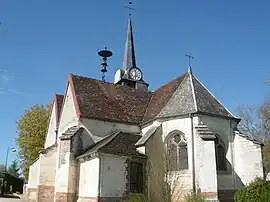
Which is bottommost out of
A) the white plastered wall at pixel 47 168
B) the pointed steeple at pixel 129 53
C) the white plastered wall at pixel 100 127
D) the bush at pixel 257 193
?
the bush at pixel 257 193

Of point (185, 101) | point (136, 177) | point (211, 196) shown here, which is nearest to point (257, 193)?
point (211, 196)

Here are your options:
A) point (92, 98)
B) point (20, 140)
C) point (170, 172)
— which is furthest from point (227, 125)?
point (20, 140)

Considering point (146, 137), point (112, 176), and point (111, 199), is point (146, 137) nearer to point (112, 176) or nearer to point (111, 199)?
point (112, 176)

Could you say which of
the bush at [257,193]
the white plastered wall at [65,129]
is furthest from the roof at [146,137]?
the bush at [257,193]

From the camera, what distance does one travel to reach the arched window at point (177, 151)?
798 inches

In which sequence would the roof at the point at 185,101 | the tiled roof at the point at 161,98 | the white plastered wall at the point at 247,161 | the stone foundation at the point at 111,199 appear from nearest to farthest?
the stone foundation at the point at 111,199 < the white plastered wall at the point at 247,161 < the roof at the point at 185,101 < the tiled roof at the point at 161,98

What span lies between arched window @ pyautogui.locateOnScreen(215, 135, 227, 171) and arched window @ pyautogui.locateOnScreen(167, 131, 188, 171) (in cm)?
→ 219

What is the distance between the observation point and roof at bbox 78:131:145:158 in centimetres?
1916

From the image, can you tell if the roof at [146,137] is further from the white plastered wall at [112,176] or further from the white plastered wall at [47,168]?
the white plastered wall at [47,168]

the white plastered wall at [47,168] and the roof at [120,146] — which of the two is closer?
the roof at [120,146]

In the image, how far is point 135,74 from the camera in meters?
35.2

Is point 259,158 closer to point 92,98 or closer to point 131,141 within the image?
point 131,141

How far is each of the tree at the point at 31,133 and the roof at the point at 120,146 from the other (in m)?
19.6

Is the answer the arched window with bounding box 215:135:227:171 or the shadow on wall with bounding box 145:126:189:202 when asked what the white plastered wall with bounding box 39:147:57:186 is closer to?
the shadow on wall with bounding box 145:126:189:202
